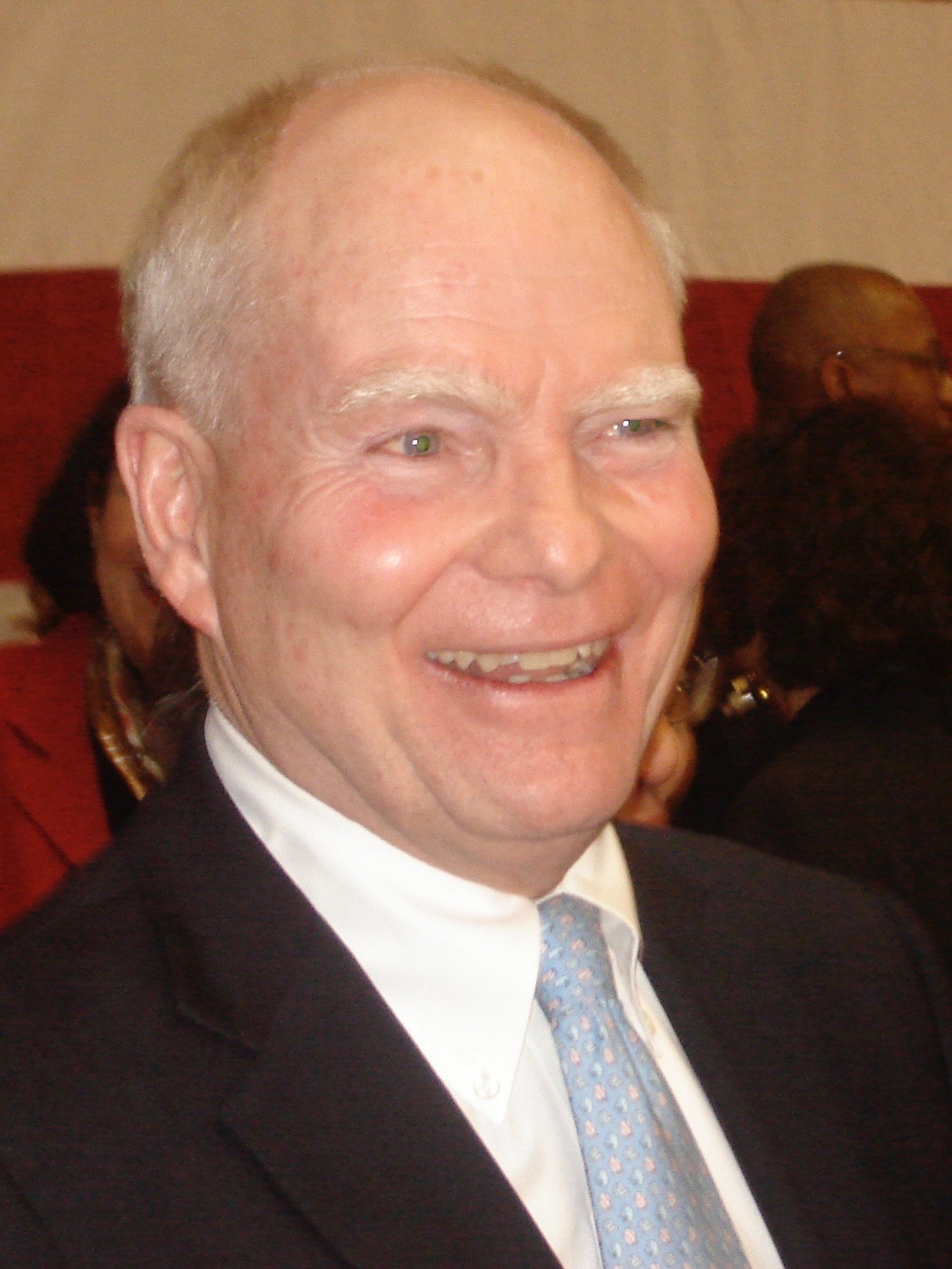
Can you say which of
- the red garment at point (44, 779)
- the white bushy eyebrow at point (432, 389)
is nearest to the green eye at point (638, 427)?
the white bushy eyebrow at point (432, 389)

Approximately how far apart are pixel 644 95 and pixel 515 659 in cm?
211

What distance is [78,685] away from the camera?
232 centimetres

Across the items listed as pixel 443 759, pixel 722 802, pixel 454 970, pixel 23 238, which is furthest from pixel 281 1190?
pixel 23 238

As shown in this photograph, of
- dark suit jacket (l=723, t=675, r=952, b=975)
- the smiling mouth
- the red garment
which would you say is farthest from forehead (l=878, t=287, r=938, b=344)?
the smiling mouth

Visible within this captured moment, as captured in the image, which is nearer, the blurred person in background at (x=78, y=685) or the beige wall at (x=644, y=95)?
the blurred person in background at (x=78, y=685)

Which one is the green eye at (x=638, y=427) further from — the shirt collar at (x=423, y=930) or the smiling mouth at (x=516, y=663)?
the shirt collar at (x=423, y=930)

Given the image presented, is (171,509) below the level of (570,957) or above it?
above

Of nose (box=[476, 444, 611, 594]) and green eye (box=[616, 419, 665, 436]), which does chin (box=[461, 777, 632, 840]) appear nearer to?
nose (box=[476, 444, 611, 594])

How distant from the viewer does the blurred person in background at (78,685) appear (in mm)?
2188

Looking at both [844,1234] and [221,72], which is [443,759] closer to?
[844,1234]

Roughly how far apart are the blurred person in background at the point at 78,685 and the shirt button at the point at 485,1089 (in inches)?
46.5

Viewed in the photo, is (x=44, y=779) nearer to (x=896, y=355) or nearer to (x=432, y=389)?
(x=432, y=389)

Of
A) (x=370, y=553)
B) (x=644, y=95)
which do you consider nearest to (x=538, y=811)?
(x=370, y=553)

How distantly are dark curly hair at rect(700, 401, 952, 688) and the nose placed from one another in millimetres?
1083
